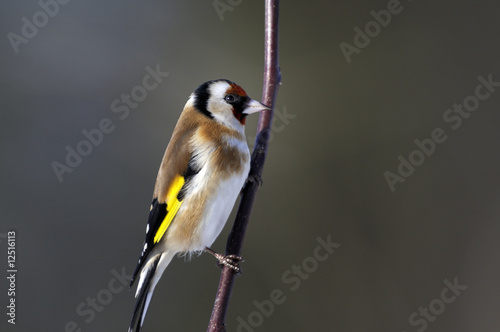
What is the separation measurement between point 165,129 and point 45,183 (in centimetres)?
92

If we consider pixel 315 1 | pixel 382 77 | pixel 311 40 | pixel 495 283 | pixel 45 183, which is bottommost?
pixel 495 283

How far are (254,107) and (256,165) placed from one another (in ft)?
0.63

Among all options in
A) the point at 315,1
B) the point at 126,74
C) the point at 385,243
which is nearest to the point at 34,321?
the point at 126,74

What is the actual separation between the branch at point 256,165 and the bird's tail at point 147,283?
315mm

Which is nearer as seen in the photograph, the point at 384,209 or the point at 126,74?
the point at 384,209

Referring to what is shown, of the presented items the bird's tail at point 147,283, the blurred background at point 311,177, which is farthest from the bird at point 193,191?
the blurred background at point 311,177

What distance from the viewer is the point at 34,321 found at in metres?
3.44

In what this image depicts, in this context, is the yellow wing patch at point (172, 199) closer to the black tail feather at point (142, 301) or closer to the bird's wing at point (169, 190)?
the bird's wing at point (169, 190)

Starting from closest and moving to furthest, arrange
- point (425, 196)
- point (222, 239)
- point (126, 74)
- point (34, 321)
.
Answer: point (34, 321) < point (222, 239) < point (425, 196) < point (126, 74)

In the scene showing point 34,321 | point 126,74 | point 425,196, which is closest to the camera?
point 34,321

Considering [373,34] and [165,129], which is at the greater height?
[373,34]

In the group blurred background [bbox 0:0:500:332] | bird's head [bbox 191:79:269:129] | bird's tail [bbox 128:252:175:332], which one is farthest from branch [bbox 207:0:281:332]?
blurred background [bbox 0:0:500:332]

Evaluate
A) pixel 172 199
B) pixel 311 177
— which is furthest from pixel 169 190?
pixel 311 177

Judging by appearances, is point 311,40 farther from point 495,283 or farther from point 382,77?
point 495,283
